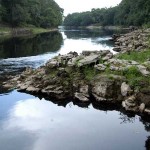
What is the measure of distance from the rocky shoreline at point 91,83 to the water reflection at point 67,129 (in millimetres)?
1294

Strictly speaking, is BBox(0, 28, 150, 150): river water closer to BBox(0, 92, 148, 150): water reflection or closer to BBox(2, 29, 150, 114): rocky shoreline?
BBox(0, 92, 148, 150): water reflection

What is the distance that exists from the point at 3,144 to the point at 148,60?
14460 millimetres

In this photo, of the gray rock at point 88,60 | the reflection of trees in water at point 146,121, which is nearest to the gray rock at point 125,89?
the reflection of trees in water at point 146,121

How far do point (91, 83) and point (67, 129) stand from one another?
271 inches

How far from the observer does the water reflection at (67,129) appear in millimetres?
16969

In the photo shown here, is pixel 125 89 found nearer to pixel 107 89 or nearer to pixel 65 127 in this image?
pixel 107 89

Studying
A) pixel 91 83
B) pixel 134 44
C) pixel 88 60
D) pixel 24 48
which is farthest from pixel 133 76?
pixel 24 48

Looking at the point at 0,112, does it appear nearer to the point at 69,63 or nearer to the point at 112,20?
the point at 69,63

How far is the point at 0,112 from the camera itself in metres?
22.4

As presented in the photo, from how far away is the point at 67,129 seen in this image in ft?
62.7

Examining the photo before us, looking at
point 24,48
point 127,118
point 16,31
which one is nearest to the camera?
point 127,118

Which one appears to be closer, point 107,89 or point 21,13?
point 107,89

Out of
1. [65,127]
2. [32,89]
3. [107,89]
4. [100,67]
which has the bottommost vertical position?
[32,89]

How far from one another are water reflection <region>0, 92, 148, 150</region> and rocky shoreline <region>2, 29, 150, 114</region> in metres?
1.29
